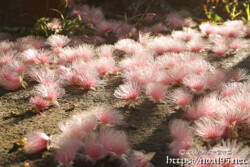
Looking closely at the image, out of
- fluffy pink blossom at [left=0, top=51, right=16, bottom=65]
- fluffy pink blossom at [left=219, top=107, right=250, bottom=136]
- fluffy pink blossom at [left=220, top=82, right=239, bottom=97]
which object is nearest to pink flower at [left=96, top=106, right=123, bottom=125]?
fluffy pink blossom at [left=219, top=107, right=250, bottom=136]

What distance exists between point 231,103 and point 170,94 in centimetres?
41

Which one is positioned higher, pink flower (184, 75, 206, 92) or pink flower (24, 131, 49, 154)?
pink flower (184, 75, 206, 92)

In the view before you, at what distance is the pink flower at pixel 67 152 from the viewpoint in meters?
1.20

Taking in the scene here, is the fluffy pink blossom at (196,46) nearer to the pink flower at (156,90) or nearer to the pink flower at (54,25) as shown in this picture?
the pink flower at (156,90)

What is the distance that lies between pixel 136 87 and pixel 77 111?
1.30ft

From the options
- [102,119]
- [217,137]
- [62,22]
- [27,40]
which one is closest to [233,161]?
[217,137]

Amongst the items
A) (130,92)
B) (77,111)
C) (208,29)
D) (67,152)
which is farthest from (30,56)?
(208,29)

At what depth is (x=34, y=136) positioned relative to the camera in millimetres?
1347

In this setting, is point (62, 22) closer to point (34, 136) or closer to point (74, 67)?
point (74, 67)

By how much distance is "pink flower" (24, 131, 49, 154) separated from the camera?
4.36 ft

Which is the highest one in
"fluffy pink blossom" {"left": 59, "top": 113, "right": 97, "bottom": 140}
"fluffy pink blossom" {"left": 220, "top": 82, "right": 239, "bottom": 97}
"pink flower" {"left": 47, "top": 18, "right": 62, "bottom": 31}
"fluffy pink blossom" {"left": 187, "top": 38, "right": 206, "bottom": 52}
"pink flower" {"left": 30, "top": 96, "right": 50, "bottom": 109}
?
"pink flower" {"left": 47, "top": 18, "right": 62, "bottom": 31}

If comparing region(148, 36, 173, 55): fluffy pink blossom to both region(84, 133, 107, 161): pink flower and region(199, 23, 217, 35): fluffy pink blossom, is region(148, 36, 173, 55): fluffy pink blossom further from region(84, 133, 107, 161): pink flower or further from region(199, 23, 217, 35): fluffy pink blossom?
region(84, 133, 107, 161): pink flower

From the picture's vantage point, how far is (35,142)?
52.4 inches

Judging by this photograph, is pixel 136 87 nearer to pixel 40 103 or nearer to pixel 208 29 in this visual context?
pixel 40 103
